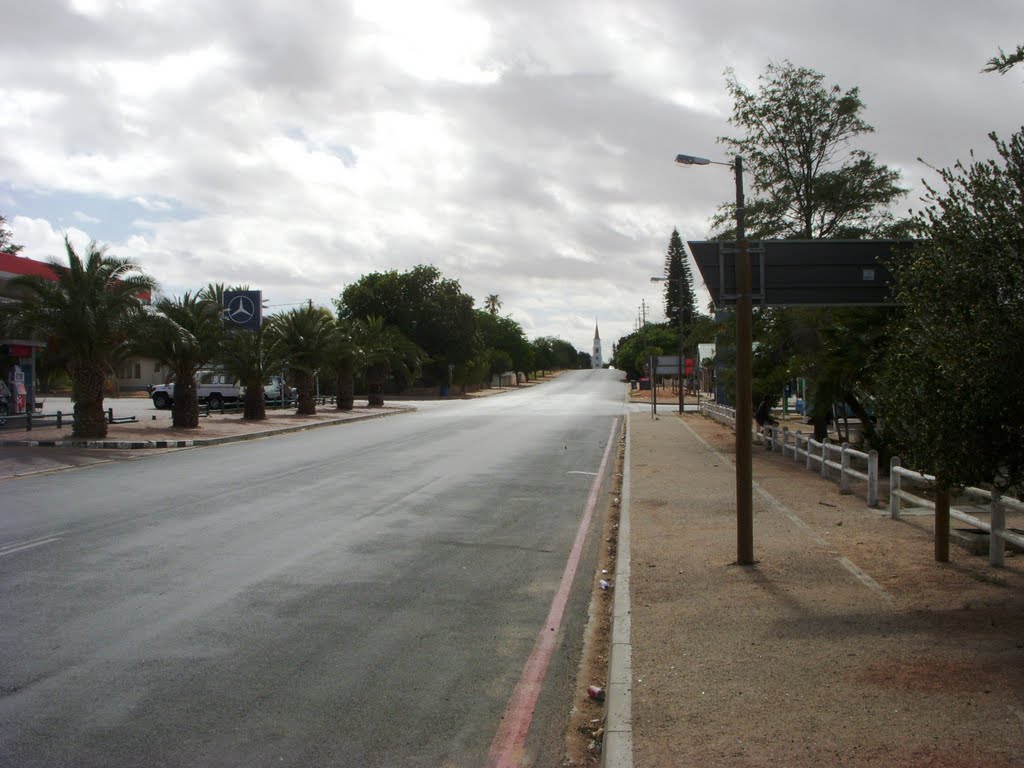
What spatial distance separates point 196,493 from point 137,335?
13281mm

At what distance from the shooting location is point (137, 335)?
2636 cm

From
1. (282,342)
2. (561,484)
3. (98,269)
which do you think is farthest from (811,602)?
(282,342)

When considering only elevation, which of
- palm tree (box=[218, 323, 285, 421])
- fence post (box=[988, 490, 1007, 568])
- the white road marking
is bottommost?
the white road marking

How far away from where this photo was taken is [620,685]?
5652 millimetres

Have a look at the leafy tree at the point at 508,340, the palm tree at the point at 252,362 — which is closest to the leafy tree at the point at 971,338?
the palm tree at the point at 252,362

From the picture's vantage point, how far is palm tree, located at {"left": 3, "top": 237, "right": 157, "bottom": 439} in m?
24.2

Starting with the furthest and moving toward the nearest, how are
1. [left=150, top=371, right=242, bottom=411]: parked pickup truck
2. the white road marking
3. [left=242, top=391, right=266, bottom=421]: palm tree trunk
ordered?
[left=150, top=371, right=242, bottom=411]: parked pickup truck → [left=242, top=391, right=266, bottom=421]: palm tree trunk → the white road marking

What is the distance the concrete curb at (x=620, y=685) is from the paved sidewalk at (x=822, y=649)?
57 mm

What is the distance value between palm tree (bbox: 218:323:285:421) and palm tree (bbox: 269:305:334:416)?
9.41 feet

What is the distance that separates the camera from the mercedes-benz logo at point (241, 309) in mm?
36812

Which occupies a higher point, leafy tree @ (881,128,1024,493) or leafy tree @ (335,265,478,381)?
leafy tree @ (335,265,478,381)

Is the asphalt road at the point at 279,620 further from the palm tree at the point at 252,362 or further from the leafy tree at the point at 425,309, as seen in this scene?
the leafy tree at the point at 425,309

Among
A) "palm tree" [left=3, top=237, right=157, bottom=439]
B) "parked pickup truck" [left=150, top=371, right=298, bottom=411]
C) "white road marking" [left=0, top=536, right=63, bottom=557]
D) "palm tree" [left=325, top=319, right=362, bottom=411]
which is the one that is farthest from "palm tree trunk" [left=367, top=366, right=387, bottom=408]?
"white road marking" [left=0, top=536, right=63, bottom=557]

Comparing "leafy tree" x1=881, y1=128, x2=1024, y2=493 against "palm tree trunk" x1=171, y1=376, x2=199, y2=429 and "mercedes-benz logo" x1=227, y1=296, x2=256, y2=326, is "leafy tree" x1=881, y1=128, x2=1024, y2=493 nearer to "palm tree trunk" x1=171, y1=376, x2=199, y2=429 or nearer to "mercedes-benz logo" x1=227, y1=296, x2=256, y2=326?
"palm tree trunk" x1=171, y1=376, x2=199, y2=429
